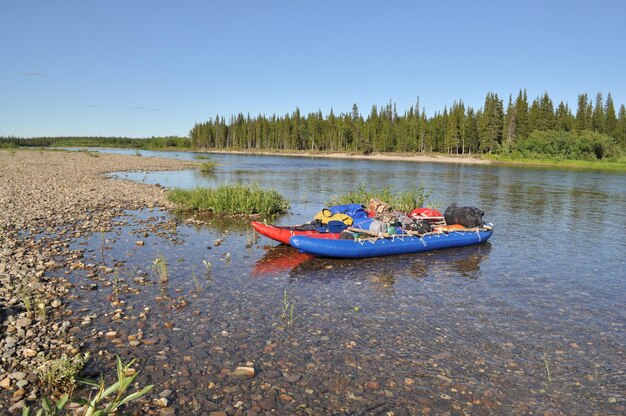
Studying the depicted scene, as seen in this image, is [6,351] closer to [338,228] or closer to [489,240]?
[338,228]

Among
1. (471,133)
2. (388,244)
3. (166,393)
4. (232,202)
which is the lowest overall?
(166,393)

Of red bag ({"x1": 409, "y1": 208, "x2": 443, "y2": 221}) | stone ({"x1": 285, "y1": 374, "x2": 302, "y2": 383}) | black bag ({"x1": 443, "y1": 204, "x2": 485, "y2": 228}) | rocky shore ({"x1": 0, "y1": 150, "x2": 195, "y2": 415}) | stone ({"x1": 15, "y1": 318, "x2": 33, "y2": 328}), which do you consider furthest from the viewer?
red bag ({"x1": 409, "y1": 208, "x2": 443, "y2": 221})

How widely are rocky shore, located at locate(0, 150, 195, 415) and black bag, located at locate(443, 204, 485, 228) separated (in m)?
13.5

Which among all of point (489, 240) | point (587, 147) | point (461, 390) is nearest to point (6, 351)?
point (461, 390)

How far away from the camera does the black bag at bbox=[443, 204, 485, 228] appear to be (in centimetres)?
1741

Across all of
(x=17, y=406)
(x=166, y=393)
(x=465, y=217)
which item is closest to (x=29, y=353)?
(x=17, y=406)

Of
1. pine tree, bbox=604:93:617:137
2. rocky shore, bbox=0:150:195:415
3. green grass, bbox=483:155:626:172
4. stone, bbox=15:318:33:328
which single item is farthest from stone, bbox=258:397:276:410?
pine tree, bbox=604:93:617:137

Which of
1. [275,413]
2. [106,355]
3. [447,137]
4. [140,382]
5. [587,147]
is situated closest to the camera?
[275,413]

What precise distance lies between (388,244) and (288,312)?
579cm

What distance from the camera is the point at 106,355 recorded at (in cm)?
753

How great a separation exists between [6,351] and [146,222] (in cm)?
1255

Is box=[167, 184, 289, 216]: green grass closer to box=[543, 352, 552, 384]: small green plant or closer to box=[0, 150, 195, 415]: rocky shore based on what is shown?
box=[0, 150, 195, 415]: rocky shore

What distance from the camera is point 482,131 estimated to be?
331ft

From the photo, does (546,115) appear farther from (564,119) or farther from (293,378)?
(293,378)
